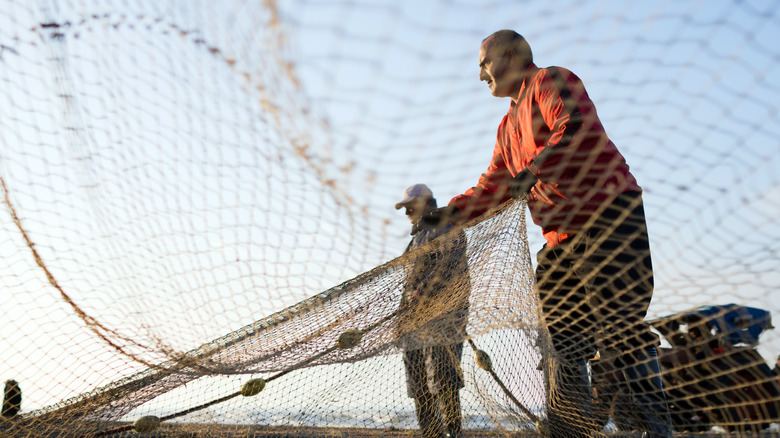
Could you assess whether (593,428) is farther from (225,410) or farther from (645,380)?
(225,410)

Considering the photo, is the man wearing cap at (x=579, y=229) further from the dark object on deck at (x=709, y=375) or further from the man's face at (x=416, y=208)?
the man's face at (x=416, y=208)

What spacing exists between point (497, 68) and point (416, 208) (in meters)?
1.60

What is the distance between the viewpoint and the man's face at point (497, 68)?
7.20 feet

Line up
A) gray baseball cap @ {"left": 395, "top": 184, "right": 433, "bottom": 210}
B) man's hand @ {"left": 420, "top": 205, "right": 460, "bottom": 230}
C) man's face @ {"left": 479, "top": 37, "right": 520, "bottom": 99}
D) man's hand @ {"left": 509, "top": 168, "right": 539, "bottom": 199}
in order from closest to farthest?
1. man's hand @ {"left": 509, "top": 168, "right": 539, "bottom": 199}
2. man's face @ {"left": 479, "top": 37, "right": 520, "bottom": 99}
3. man's hand @ {"left": 420, "top": 205, "right": 460, "bottom": 230}
4. gray baseball cap @ {"left": 395, "top": 184, "right": 433, "bottom": 210}

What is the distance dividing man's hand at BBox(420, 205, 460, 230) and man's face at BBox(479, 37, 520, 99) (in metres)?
0.64

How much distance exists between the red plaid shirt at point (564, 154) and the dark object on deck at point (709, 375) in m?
0.52

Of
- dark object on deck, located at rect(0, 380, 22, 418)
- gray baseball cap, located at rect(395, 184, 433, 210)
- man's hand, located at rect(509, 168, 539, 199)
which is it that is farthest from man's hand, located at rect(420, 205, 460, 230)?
dark object on deck, located at rect(0, 380, 22, 418)

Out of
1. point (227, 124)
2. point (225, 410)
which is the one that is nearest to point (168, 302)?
point (225, 410)

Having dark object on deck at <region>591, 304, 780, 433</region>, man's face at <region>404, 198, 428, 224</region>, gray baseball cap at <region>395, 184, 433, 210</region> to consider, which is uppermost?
gray baseball cap at <region>395, 184, 433, 210</region>

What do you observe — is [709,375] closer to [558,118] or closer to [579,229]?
[579,229]

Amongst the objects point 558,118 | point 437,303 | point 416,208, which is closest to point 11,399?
point 437,303

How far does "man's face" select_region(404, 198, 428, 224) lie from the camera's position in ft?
11.8

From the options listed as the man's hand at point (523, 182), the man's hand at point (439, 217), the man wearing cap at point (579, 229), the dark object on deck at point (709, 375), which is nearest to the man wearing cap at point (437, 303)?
the man's hand at point (439, 217)

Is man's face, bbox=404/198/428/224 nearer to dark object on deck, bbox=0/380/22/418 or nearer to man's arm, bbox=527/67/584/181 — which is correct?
man's arm, bbox=527/67/584/181
